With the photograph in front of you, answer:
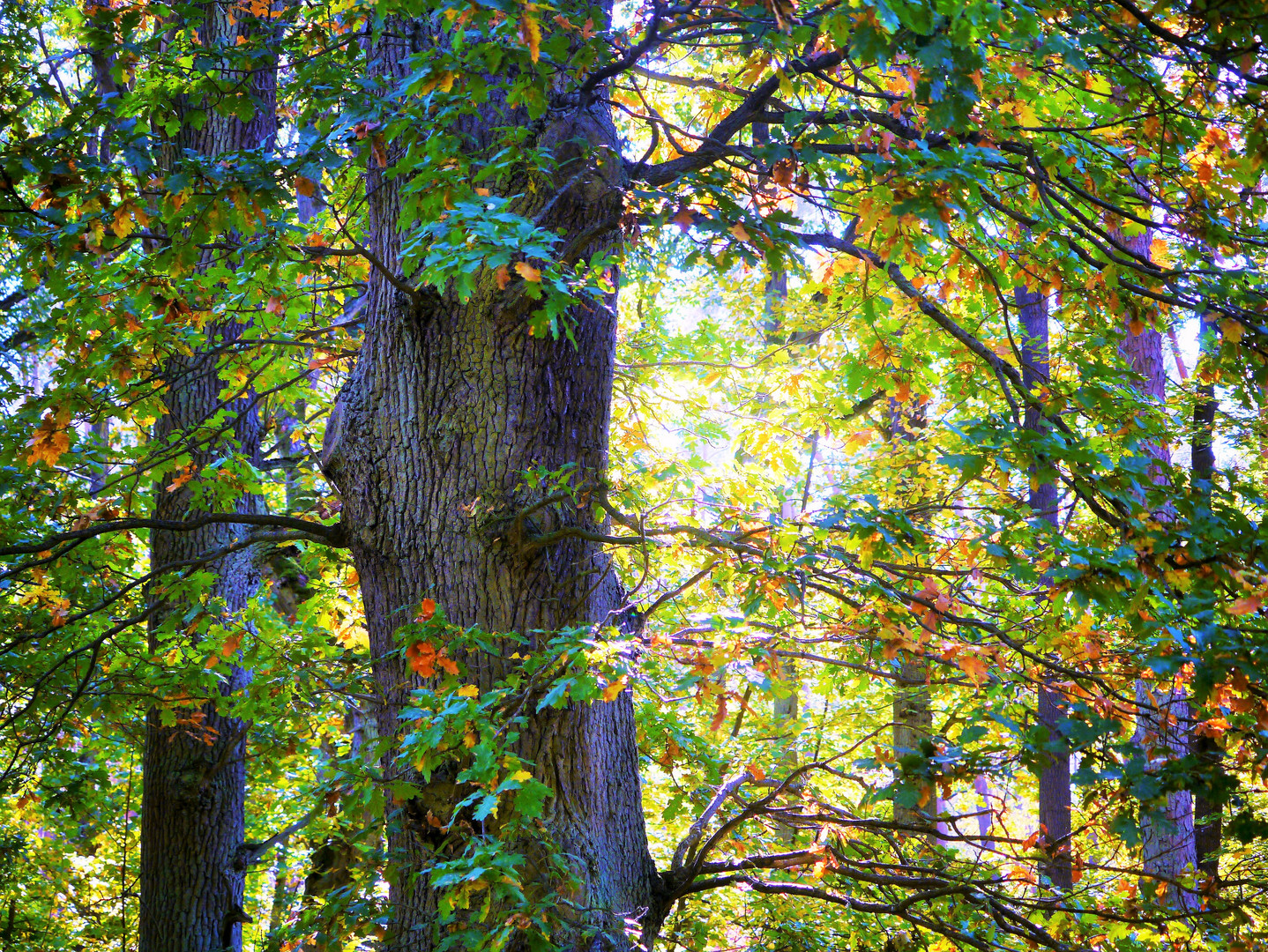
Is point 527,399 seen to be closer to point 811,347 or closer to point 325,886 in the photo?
point 325,886

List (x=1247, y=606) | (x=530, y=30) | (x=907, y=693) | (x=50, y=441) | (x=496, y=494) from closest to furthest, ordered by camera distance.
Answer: (x=1247, y=606), (x=530, y=30), (x=496, y=494), (x=50, y=441), (x=907, y=693)

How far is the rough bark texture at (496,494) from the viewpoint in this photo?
331cm

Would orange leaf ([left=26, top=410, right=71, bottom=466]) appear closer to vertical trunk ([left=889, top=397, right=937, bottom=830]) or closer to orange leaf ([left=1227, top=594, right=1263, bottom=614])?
A: vertical trunk ([left=889, top=397, right=937, bottom=830])

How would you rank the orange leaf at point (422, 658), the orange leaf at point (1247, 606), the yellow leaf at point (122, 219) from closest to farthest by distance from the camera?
1. the orange leaf at point (1247, 606)
2. the orange leaf at point (422, 658)
3. the yellow leaf at point (122, 219)

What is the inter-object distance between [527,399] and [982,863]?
2698mm

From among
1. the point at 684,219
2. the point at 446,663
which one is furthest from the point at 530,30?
the point at 446,663

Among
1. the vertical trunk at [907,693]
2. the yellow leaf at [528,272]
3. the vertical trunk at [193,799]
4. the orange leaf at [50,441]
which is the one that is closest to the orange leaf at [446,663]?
the yellow leaf at [528,272]

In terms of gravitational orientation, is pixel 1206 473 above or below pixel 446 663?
above

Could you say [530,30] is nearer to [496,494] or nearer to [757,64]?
[757,64]

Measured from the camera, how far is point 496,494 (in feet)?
11.2

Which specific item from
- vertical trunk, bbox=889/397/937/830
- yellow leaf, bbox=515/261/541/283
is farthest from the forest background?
vertical trunk, bbox=889/397/937/830

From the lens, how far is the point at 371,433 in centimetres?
364

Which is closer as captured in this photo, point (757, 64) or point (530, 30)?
point (530, 30)

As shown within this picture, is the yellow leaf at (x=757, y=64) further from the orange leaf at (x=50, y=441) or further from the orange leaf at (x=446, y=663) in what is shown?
the orange leaf at (x=50, y=441)
